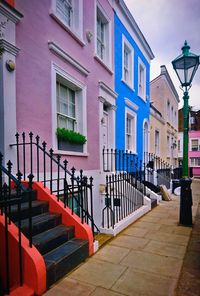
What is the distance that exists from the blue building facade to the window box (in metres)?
2.97

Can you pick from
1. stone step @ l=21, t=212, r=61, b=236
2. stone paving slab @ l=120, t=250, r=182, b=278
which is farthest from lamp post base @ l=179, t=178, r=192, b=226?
stone step @ l=21, t=212, r=61, b=236

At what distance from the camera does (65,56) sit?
5.38m

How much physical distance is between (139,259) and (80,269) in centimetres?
101

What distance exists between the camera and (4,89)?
382 centimetres

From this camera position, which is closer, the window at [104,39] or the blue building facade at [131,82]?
the window at [104,39]

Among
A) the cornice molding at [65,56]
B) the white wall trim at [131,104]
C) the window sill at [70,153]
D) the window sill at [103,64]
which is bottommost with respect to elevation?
the window sill at [70,153]

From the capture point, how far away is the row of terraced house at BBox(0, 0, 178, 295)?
2787mm

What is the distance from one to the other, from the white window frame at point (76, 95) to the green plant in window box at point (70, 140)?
0.58ft

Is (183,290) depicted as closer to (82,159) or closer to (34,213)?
(34,213)

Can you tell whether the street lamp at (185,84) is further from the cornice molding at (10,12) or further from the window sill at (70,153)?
the cornice molding at (10,12)

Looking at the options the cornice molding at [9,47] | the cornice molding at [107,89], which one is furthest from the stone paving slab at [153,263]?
the cornice molding at [107,89]

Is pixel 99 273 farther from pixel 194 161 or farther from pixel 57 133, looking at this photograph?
pixel 194 161

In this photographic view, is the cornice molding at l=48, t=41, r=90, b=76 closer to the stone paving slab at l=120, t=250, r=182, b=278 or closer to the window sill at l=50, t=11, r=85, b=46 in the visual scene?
the window sill at l=50, t=11, r=85, b=46

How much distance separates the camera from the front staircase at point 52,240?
288cm
